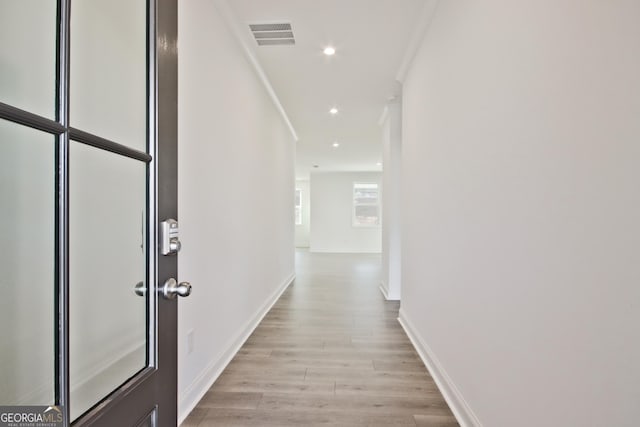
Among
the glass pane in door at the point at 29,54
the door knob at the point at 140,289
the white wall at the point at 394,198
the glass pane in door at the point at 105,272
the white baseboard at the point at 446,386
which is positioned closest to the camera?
the glass pane in door at the point at 29,54

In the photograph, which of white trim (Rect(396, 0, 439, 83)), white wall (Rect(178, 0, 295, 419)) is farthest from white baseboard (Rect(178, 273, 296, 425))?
white trim (Rect(396, 0, 439, 83))

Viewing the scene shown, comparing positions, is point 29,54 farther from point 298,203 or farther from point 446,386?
point 298,203

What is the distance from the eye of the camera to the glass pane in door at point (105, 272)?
71 cm

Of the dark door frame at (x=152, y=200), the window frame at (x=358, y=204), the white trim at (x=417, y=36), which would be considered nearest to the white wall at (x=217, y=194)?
the dark door frame at (x=152, y=200)

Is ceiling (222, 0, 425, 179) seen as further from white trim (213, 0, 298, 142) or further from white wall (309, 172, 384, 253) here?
white wall (309, 172, 384, 253)

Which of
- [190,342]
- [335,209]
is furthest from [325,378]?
[335,209]

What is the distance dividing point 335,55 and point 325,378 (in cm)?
274

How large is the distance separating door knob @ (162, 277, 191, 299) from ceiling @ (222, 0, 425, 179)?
7.13 ft

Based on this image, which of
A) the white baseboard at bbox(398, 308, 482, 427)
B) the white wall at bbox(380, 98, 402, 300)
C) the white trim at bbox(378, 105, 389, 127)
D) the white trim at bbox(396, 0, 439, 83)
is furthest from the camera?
the white trim at bbox(378, 105, 389, 127)

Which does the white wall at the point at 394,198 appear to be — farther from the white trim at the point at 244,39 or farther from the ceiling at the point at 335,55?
the white trim at the point at 244,39

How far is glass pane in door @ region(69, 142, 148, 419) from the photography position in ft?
2.33

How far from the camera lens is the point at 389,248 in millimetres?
4750

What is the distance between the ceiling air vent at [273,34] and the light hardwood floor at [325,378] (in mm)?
2652

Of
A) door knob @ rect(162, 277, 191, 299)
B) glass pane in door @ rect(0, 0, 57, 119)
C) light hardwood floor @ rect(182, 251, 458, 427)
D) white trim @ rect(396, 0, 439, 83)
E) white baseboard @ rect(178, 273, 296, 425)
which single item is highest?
white trim @ rect(396, 0, 439, 83)
